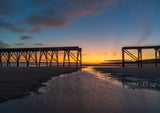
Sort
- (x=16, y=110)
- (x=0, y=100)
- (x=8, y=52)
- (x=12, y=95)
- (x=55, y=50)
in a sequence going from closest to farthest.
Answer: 1. (x=16, y=110)
2. (x=0, y=100)
3. (x=12, y=95)
4. (x=55, y=50)
5. (x=8, y=52)

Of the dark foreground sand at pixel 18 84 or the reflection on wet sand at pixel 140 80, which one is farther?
the reflection on wet sand at pixel 140 80

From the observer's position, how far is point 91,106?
8.98ft

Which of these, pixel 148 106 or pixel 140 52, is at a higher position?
pixel 140 52

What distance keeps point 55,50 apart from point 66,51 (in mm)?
3189

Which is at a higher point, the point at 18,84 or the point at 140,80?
the point at 18,84

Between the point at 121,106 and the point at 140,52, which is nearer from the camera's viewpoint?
the point at 121,106

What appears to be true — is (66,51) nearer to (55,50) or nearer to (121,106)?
(55,50)

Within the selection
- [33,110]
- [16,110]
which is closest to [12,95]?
[16,110]

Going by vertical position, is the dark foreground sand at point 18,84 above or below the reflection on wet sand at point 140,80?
above

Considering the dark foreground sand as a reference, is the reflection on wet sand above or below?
below

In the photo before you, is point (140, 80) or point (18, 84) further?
point (140, 80)

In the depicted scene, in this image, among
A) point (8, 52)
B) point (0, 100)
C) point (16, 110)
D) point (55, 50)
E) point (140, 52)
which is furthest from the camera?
point (8, 52)

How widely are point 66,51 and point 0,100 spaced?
70.6ft

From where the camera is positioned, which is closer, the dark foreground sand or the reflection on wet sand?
the dark foreground sand
